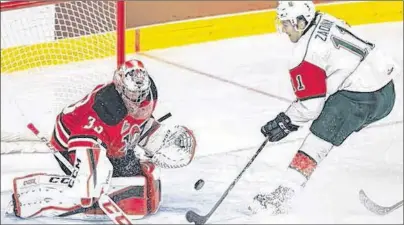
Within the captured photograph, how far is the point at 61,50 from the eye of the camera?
3568mm

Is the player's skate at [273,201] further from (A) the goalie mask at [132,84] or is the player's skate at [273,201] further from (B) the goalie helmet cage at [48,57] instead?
(B) the goalie helmet cage at [48,57]

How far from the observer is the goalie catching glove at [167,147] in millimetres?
3381

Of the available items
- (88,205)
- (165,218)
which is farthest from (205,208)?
(88,205)

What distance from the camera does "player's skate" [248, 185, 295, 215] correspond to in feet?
11.4

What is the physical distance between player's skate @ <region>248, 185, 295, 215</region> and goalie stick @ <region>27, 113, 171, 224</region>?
0.37 meters

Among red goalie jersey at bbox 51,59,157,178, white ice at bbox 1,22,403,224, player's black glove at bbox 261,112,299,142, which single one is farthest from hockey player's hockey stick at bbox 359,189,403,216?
red goalie jersey at bbox 51,59,157,178

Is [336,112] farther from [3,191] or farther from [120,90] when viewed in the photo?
[3,191]

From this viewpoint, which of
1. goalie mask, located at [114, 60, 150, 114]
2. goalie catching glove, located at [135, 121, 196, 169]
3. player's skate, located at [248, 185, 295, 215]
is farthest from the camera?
player's skate, located at [248, 185, 295, 215]

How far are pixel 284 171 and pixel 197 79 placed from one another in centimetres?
47

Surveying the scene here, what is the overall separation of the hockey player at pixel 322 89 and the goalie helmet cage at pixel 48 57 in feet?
1.73

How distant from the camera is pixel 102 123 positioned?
330 centimetres

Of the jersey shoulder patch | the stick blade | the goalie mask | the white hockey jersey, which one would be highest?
the white hockey jersey

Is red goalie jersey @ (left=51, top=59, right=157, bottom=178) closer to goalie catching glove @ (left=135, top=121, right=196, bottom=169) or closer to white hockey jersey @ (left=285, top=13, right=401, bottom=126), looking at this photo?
goalie catching glove @ (left=135, top=121, right=196, bottom=169)

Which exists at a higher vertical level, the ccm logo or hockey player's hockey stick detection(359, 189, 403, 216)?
the ccm logo
